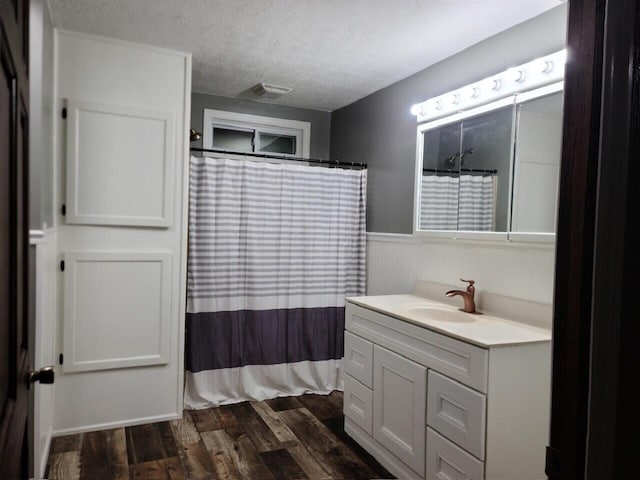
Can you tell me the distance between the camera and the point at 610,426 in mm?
486

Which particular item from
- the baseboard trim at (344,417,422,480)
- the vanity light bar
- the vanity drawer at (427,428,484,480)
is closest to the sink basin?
the vanity drawer at (427,428,484,480)

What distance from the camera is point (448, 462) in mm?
1880

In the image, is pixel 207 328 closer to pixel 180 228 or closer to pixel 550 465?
pixel 180 228

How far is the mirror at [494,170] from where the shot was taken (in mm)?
2062

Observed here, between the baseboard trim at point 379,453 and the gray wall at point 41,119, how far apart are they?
1.89 metres

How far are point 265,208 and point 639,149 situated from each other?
277cm

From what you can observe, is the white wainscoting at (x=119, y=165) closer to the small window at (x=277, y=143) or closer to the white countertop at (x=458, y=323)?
the small window at (x=277, y=143)

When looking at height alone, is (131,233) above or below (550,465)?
above

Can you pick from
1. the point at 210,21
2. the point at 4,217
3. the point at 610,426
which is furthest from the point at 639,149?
the point at 210,21

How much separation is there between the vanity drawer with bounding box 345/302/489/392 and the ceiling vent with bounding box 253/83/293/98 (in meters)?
1.68

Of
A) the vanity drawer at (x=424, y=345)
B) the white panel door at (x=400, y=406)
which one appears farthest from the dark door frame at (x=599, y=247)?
the white panel door at (x=400, y=406)

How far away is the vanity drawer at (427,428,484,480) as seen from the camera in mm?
1758

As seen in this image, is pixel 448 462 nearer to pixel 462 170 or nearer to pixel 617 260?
pixel 462 170

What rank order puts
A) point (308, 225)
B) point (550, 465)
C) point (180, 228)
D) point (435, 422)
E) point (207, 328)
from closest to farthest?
point (550, 465), point (435, 422), point (180, 228), point (207, 328), point (308, 225)
